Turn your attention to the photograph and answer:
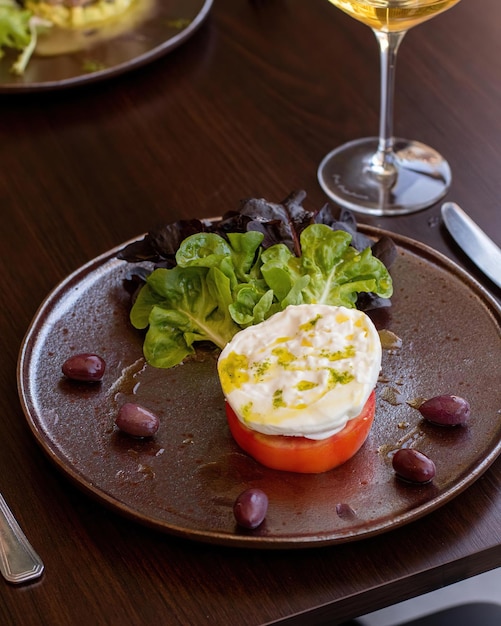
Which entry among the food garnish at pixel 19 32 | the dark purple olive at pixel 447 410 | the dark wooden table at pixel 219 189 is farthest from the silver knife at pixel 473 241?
the food garnish at pixel 19 32

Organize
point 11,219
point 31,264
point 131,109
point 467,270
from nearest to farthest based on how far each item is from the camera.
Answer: point 467,270 < point 31,264 < point 11,219 < point 131,109

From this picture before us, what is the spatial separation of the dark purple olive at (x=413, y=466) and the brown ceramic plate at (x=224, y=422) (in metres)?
0.01

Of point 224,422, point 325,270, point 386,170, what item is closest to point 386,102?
point 386,170

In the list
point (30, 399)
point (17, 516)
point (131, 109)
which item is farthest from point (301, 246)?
point (131, 109)

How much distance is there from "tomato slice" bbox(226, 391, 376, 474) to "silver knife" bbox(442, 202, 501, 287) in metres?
0.45

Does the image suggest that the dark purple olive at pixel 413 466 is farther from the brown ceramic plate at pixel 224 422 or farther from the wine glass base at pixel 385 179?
the wine glass base at pixel 385 179

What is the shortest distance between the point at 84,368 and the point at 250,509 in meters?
0.37

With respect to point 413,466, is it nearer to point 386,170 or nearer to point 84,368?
point 84,368

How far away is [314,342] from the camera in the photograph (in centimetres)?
130

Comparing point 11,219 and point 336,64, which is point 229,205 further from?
point 336,64

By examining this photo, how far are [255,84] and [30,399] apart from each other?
42.6 inches

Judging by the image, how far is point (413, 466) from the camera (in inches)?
48.1

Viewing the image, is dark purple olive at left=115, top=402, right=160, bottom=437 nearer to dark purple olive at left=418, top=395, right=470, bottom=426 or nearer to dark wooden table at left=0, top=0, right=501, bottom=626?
dark wooden table at left=0, top=0, right=501, bottom=626

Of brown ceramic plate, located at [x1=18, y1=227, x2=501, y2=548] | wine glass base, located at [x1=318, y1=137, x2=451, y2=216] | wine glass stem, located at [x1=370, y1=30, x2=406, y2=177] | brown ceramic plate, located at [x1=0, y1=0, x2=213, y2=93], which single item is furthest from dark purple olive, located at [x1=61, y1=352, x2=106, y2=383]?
brown ceramic plate, located at [x1=0, y1=0, x2=213, y2=93]
